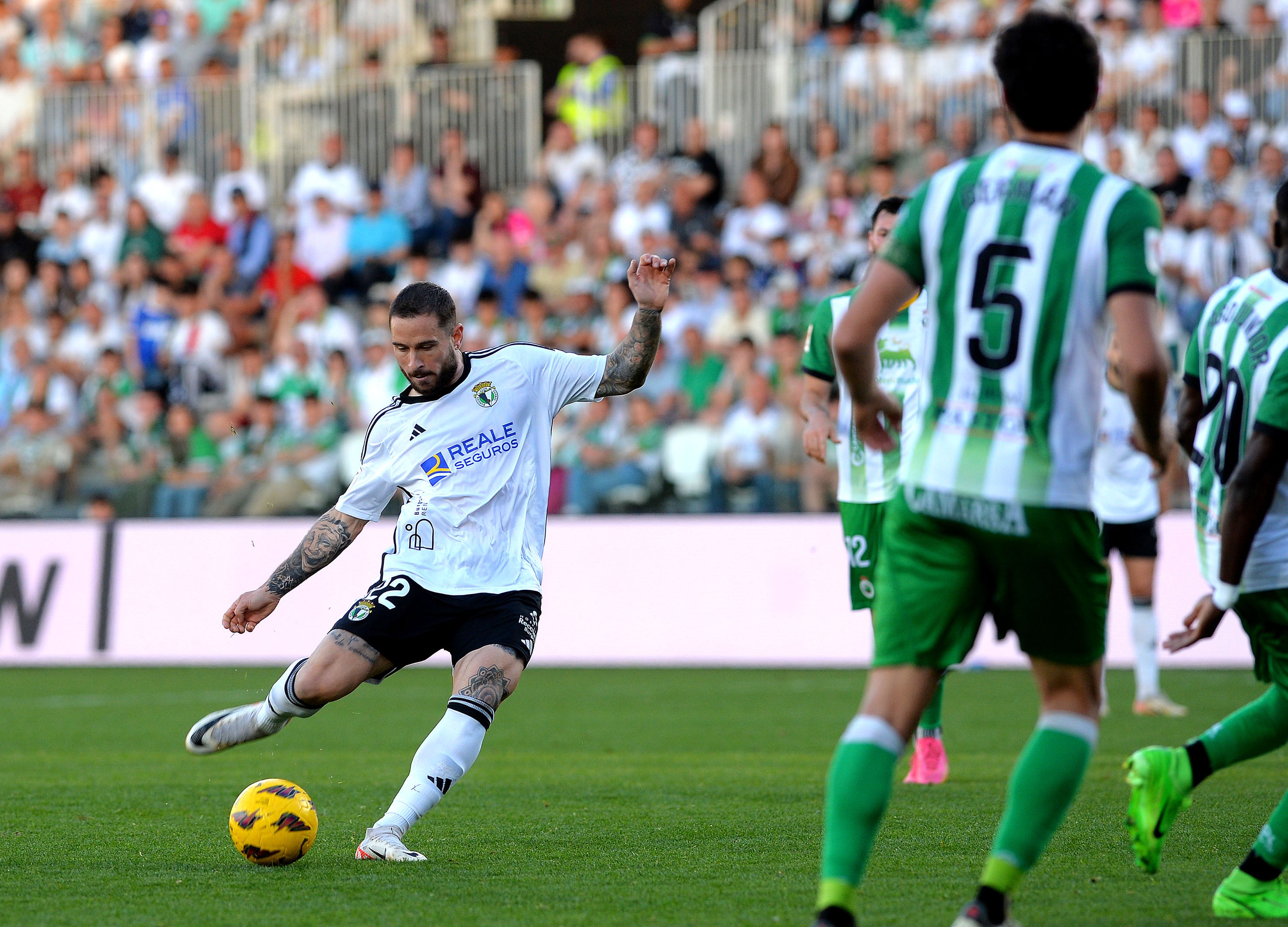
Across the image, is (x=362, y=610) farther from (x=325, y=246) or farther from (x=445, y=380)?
(x=325, y=246)

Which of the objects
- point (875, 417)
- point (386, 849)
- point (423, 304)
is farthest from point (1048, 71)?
point (386, 849)

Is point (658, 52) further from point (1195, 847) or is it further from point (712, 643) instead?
point (1195, 847)

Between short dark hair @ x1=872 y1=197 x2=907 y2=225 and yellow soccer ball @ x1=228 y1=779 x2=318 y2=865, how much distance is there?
3.57m

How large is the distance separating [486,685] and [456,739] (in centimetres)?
21

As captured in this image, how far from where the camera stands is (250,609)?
19.8ft

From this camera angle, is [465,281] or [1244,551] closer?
[1244,551]

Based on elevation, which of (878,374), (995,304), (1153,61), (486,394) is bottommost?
(878,374)

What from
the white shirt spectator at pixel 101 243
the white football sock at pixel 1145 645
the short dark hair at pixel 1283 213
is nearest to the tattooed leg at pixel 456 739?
the short dark hair at pixel 1283 213

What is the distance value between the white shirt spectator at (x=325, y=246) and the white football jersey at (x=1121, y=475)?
11548 millimetres

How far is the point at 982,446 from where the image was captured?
411cm

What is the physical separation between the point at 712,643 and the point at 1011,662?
249cm

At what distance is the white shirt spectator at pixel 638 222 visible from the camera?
18.9 meters

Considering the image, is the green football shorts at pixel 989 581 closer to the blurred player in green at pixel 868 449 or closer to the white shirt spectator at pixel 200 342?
the blurred player in green at pixel 868 449

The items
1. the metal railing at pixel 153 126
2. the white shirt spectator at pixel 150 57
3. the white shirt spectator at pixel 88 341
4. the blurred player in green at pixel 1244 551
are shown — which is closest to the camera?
the blurred player in green at pixel 1244 551
